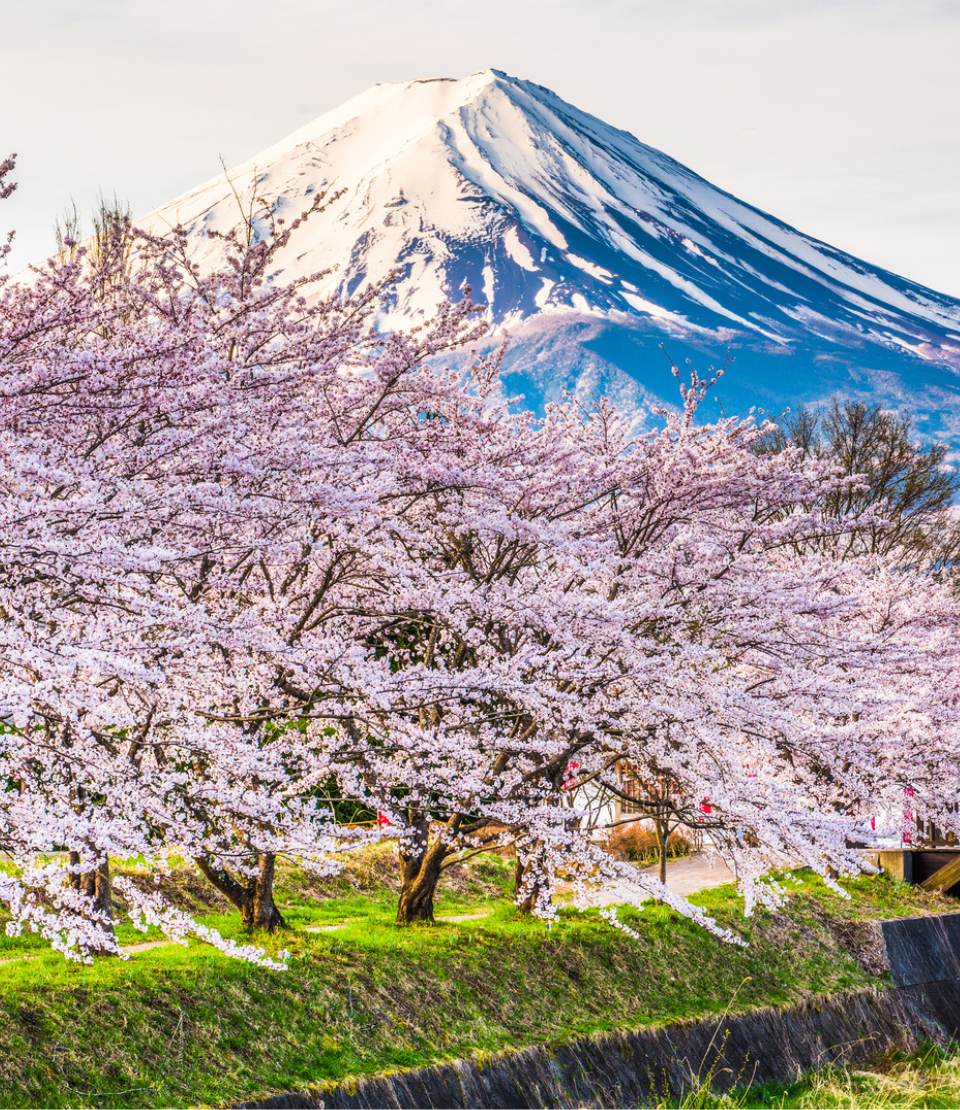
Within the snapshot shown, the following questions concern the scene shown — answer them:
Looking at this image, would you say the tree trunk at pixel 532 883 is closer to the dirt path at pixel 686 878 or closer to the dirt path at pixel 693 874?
the dirt path at pixel 686 878

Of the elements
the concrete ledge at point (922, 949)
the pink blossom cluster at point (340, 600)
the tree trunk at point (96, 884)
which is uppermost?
the pink blossom cluster at point (340, 600)

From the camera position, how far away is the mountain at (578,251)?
386 feet

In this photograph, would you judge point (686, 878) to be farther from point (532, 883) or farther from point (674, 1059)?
point (532, 883)

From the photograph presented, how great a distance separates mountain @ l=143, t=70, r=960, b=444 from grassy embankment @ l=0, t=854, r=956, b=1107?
320 ft

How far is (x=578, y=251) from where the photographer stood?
126000mm

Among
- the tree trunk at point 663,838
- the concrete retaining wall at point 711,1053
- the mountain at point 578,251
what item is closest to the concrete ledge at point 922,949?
the concrete retaining wall at point 711,1053

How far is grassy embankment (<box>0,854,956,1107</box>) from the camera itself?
695 cm

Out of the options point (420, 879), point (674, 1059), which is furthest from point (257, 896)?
point (674, 1059)

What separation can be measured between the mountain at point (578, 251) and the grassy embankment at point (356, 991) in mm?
97591

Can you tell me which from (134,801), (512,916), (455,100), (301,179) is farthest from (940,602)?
(455,100)

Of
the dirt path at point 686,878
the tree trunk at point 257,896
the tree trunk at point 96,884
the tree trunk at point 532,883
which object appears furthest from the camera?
the dirt path at point 686,878

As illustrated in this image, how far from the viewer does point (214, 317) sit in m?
8.49

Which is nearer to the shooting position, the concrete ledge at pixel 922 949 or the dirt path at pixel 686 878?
the dirt path at pixel 686 878

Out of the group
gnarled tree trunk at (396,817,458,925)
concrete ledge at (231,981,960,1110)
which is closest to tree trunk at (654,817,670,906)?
concrete ledge at (231,981,960,1110)
